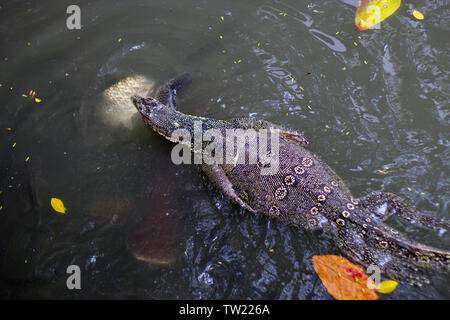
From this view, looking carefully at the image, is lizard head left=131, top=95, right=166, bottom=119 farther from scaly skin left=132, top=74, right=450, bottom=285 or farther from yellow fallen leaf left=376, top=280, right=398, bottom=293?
yellow fallen leaf left=376, top=280, right=398, bottom=293

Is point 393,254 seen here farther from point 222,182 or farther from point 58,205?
point 58,205

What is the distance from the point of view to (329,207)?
4.02 m

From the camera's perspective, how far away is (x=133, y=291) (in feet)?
13.3

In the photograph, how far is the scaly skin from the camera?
3.75 m

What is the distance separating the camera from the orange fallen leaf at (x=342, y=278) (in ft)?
12.1

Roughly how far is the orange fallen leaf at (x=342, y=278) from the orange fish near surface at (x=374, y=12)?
468 centimetres

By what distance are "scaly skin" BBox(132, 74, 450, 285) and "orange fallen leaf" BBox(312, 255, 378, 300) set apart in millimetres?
133

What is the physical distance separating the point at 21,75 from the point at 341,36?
5981 millimetres

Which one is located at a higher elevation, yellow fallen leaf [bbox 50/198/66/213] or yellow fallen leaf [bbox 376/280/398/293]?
yellow fallen leaf [bbox 376/280/398/293]

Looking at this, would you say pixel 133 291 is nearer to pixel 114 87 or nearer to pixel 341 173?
pixel 341 173

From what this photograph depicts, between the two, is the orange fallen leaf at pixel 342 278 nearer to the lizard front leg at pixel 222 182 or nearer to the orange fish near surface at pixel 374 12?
the lizard front leg at pixel 222 182

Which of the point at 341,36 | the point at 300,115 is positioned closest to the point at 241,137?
the point at 300,115

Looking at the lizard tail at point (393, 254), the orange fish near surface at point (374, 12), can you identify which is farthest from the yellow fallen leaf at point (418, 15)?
the lizard tail at point (393, 254)

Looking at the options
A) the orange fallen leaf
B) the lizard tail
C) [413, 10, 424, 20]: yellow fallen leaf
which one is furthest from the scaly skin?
[413, 10, 424, 20]: yellow fallen leaf
